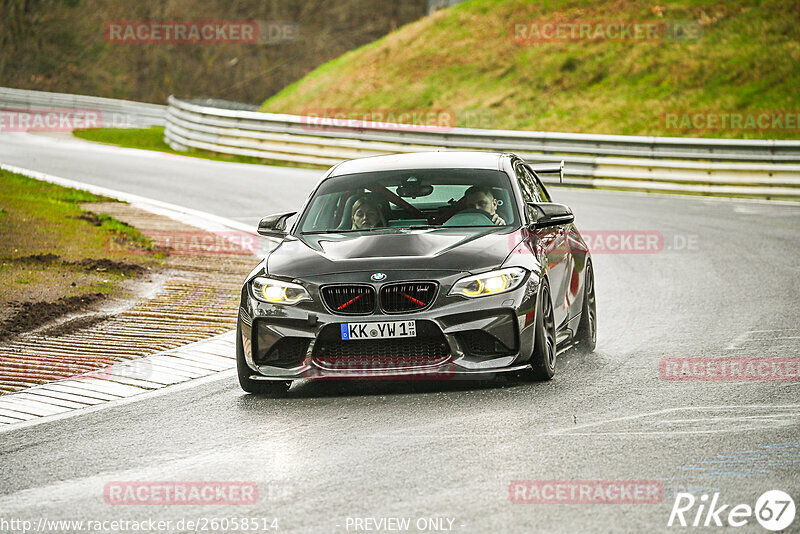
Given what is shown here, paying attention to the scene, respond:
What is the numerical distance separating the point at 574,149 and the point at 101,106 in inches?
899

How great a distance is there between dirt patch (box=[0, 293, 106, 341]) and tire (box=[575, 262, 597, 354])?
4.59m

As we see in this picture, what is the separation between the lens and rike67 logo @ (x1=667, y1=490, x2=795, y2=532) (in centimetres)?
500

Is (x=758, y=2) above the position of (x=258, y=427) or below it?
above

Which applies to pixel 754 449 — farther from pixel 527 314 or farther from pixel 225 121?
pixel 225 121

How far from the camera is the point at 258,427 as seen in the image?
7.18 meters

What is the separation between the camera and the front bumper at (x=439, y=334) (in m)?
7.58

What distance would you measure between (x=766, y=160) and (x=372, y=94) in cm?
1634

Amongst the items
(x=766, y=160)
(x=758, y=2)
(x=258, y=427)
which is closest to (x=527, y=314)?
(x=258, y=427)
